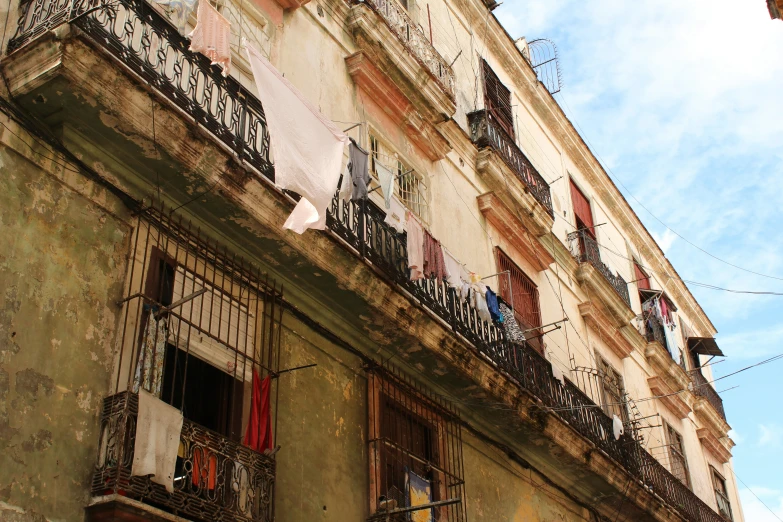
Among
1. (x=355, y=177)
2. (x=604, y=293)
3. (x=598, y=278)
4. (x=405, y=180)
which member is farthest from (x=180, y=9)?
(x=604, y=293)

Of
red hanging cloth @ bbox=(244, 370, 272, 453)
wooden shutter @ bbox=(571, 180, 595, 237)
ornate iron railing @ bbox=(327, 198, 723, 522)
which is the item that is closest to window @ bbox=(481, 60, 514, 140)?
wooden shutter @ bbox=(571, 180, 595, 237)

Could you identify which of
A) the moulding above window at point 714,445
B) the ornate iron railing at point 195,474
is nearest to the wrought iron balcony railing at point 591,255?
the moulding above window at point 714,445

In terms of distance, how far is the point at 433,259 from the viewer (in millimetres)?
9883

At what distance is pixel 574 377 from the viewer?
14.8m

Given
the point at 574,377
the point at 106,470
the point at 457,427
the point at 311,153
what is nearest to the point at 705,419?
the point at 574,377

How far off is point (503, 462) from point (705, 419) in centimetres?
1240

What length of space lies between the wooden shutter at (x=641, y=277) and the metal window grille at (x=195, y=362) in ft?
49.6

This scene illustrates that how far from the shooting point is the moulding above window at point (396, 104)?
37.0 ft

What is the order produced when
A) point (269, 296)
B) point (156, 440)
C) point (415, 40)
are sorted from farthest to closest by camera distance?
point (415, 40) < point (269, 296) < point (156, 440)

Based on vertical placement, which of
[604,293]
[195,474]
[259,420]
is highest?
[604,293]

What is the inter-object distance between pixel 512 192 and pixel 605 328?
13.8ft

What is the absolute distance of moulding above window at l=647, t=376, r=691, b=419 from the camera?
19.0 meters

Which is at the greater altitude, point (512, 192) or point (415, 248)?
point (512, 192)

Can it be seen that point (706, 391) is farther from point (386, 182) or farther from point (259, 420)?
point (259, 420)
